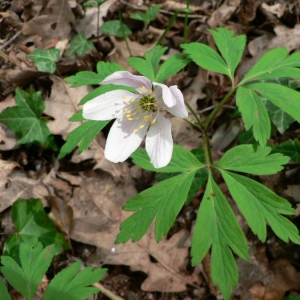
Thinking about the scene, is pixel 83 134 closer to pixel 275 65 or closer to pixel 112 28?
pixel 275 65

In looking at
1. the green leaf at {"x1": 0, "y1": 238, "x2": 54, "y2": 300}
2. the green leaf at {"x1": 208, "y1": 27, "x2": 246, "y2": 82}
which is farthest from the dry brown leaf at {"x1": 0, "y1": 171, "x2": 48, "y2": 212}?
the green leaf at {"x1": 208, "y1": 27, "x2": 246, "y2": 82}

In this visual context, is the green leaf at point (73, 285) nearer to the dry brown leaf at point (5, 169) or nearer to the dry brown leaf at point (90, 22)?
the dry brown leaf at point (5, 169)

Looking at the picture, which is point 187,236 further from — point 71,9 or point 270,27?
point 71,9

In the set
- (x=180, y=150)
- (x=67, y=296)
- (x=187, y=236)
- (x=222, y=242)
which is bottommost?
(x=187, y=236)

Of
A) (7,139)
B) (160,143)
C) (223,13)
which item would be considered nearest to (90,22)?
(223,13)

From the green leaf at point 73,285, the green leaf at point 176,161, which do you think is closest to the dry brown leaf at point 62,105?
the green leaf at point 176,161

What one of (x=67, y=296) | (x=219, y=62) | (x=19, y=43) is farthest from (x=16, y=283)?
(x=19, y=43)
